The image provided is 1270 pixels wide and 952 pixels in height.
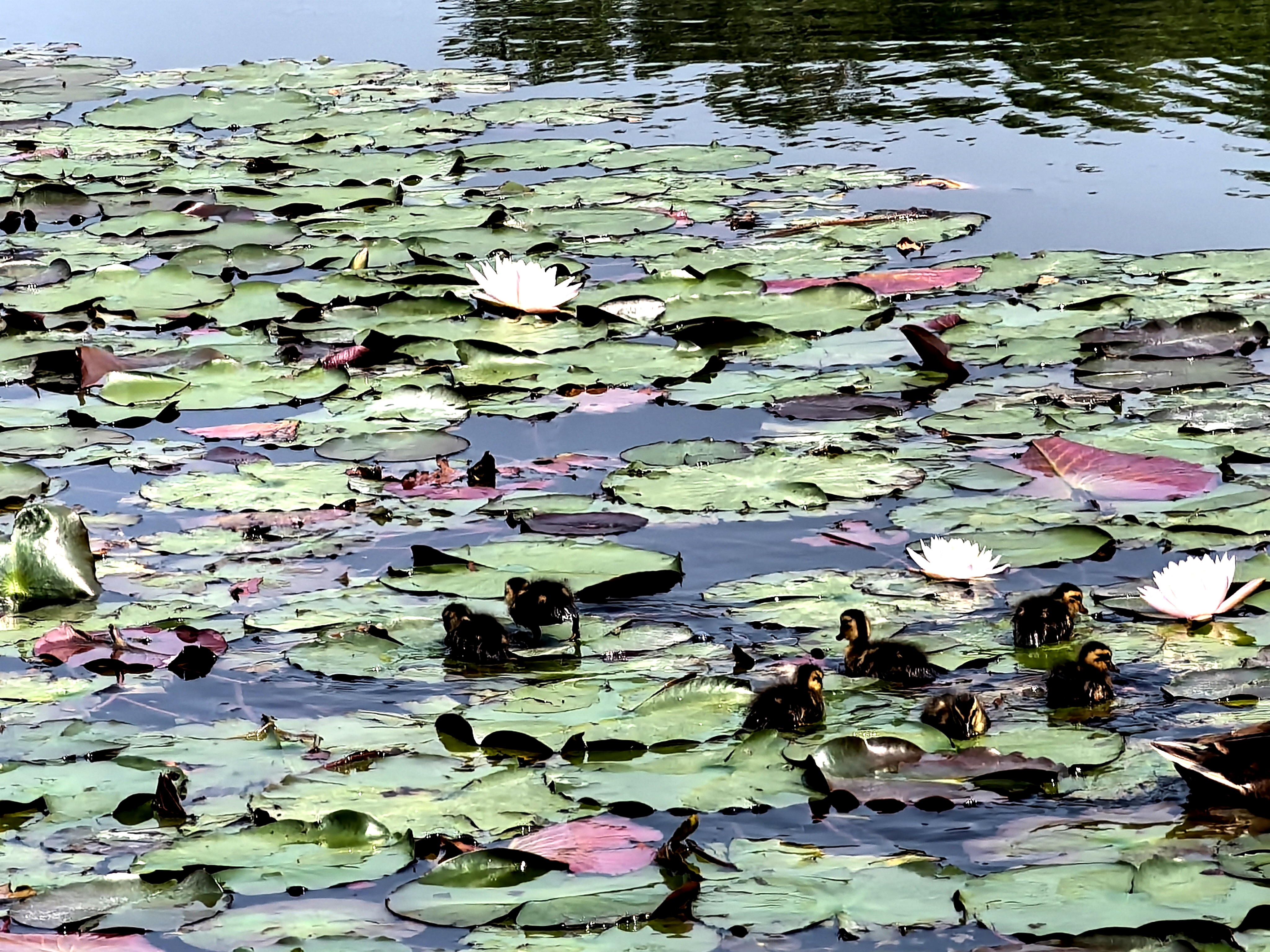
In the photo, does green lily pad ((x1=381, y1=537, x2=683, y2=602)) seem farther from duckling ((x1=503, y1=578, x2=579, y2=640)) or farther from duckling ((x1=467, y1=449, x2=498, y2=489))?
duckling ((x1=467, y1=449, x2=498, y2=489))

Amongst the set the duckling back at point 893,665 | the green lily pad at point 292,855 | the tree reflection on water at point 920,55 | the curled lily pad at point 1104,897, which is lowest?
the green lily pad at point 292,855

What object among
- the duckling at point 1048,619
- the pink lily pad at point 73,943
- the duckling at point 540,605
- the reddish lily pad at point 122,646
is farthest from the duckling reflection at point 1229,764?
the reddish lily pad at point 122,646

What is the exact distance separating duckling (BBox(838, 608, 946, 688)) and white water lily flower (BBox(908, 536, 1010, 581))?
1.37ft

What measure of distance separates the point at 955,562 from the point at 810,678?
2.69 ft

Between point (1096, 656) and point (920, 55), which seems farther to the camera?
point (920, 55)

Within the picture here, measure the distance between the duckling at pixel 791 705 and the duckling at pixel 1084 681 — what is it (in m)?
0.53

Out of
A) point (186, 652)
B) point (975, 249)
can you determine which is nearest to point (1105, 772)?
point (186, 652)

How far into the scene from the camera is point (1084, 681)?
3.49m

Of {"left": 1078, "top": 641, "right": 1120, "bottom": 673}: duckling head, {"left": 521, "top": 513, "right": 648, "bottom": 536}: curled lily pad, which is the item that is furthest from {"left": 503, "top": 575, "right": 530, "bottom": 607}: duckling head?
{"left": 1078, "top": 641, "right": 1120, "bottom": 673}: duckling head

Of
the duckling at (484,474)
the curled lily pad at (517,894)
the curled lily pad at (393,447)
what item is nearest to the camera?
the curled lily pad at (517,894)

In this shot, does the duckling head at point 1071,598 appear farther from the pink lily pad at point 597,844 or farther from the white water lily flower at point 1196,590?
the pink lily pad at point 597,844

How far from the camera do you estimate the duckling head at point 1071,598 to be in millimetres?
3750

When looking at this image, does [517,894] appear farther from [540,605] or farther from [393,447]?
[393,447]

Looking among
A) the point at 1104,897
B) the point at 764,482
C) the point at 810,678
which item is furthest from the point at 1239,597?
the point at 764,482
